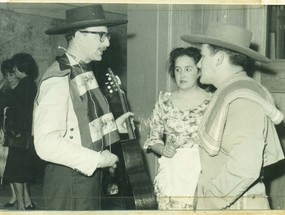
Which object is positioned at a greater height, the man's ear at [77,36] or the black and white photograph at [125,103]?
the man's ear at [77,36]

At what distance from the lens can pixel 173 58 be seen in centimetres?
134

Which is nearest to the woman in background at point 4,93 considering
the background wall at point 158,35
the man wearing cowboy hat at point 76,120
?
the man wearing cowboy hat at point 76,120

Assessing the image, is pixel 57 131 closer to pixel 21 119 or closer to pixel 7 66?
pixel 21 119

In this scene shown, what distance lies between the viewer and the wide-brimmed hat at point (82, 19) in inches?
49.5

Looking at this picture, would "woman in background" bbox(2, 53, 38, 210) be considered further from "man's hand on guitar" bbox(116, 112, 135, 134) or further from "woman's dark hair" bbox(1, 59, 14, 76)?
"man's hand on guitar" bbox(116, 112, 135, 134)

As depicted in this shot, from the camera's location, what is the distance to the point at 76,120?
4.00 feet

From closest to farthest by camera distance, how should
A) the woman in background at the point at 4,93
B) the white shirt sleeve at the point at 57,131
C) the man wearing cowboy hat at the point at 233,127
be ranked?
the man wearing cowboy hat at the point at 233,127, the white shirt sleeve at the point at 57,131, the woman in background at the point at 4,93

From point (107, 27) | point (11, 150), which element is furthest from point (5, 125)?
point (107, 27)

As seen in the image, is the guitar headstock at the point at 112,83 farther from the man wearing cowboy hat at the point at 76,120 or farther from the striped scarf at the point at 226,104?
the striped scarf at the point at 226,104

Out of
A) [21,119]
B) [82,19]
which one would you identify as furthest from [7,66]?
[82,19]

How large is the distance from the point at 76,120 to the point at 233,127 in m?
0.53

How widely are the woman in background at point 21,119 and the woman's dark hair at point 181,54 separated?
19.7 inches

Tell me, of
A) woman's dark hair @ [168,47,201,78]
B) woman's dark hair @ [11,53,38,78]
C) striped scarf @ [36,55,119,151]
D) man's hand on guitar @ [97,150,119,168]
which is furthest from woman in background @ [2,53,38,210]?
woman's dark hair @ [168,47,201,78]

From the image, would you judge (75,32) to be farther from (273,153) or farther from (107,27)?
(273,153)
